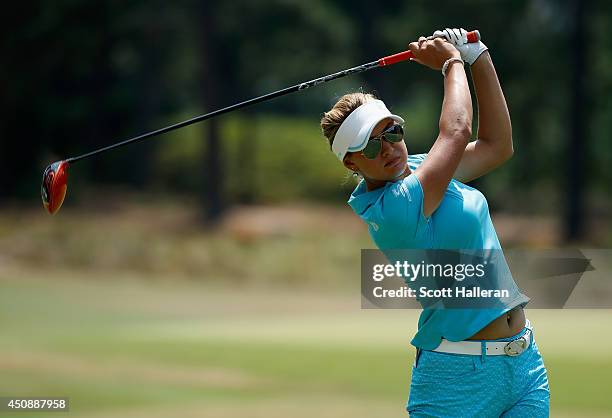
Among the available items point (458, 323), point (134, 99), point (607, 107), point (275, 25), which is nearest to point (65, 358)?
point (458, 323)

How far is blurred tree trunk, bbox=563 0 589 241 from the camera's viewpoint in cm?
2338

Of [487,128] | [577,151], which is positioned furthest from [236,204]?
[487,128]

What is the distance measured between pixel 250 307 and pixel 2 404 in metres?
8.61

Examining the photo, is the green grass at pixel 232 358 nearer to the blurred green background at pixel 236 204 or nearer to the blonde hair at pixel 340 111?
the blurred green background at pixel 236 204

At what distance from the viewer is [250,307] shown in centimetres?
1611

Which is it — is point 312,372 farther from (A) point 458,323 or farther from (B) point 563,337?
(A) point 458,323

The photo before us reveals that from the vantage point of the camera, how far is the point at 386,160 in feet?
10.5

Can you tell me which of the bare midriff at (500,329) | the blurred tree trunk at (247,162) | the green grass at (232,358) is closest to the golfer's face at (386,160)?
the bare midriff at (500,329)

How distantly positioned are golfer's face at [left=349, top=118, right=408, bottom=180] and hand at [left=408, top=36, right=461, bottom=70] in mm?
281

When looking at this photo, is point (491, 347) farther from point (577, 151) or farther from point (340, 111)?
point (577, 151)

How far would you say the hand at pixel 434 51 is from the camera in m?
3.33

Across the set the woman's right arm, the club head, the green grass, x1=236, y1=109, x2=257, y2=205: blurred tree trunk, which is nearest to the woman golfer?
the woman's right arm

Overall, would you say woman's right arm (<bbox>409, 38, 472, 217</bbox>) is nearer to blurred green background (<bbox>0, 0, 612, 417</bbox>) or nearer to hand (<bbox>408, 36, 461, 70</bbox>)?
hand (<bbox>408, 36, 461, 70</bbox>)

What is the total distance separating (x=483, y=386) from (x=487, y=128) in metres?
0.82
